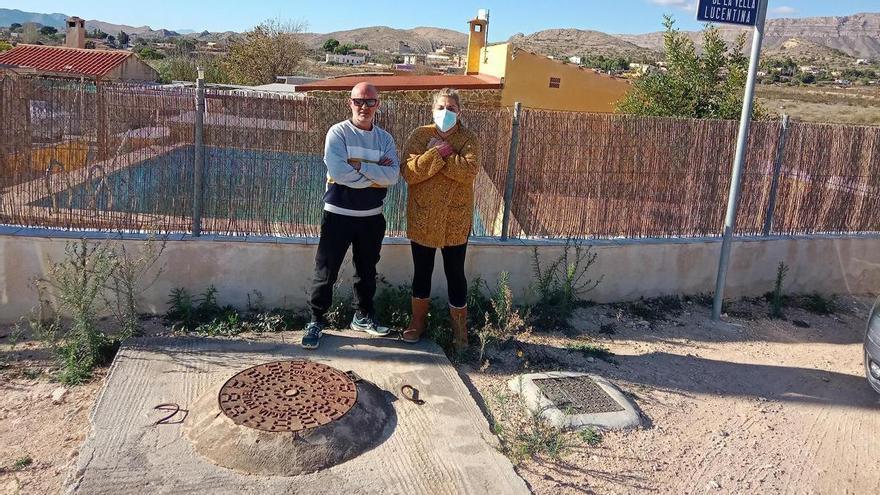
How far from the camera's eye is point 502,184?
5.85 meters

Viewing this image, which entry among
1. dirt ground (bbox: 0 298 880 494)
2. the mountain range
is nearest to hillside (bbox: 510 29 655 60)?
the mountain range

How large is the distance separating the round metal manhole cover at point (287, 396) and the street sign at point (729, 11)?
420 cm

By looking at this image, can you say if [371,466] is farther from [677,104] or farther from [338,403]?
[677,104]

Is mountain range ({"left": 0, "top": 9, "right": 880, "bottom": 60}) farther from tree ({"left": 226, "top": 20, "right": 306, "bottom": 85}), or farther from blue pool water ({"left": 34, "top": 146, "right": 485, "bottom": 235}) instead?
blue pool water ({"left": 34, "top": 146, "right": 485, "bottom": 235})

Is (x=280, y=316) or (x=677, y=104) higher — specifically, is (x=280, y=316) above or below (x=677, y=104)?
below

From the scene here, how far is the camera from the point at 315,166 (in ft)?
17.5

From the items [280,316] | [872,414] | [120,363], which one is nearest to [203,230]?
[280,316]

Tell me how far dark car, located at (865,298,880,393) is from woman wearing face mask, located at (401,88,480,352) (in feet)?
9.32

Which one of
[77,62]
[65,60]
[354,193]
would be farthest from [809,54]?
[354,193]

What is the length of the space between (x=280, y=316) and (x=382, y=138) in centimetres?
162

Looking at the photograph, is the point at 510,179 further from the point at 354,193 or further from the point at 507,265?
the point at 354,193

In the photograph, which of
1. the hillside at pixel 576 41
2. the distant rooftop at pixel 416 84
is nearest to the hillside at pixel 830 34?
the hillside at pixel 576 41

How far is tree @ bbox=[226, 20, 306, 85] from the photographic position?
27.5 metres

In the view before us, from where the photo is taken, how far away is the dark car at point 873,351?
452cm
